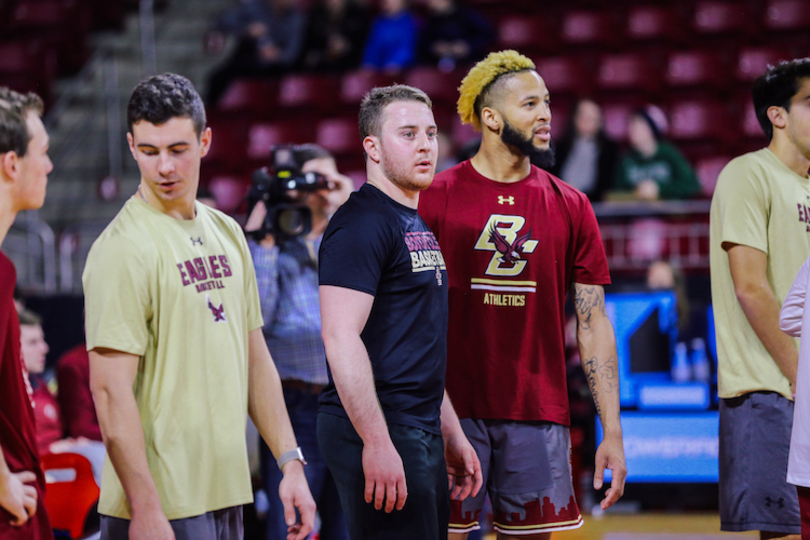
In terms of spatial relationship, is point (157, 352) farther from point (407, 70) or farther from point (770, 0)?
point (770, 0)

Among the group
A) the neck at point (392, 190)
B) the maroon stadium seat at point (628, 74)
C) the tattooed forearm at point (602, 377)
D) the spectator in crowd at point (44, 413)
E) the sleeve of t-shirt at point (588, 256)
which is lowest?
the spectator in crowd at point (44, 413)

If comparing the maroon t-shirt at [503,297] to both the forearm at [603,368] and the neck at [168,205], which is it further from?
the neck at [168,205]

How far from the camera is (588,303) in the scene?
312 centimetres

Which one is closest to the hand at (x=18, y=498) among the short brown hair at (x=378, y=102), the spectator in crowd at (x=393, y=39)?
the short brown hair at (x=378, y=102)

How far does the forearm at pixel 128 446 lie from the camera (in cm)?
221

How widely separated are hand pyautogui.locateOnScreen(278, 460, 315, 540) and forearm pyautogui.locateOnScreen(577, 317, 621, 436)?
1.04 m

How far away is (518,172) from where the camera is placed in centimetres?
315

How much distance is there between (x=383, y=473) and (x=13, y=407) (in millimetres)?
908

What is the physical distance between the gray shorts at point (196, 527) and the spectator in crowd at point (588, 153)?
5432mm

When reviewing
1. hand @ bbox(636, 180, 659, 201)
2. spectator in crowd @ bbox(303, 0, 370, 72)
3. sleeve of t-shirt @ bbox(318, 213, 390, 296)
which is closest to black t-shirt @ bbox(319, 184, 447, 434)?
sleeve of t-shirt @ bbox(318, 213, 390, 296)

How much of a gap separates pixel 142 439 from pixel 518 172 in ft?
5.10

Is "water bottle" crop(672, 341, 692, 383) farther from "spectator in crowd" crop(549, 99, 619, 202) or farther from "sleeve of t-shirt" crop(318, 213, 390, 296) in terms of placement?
"sleeve of t-shirt" crop(318, 213, 390, 296)

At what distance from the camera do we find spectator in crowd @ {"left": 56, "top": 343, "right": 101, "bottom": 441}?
5215mm

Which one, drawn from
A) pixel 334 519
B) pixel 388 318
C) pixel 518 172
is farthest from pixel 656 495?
pixel 388 318
